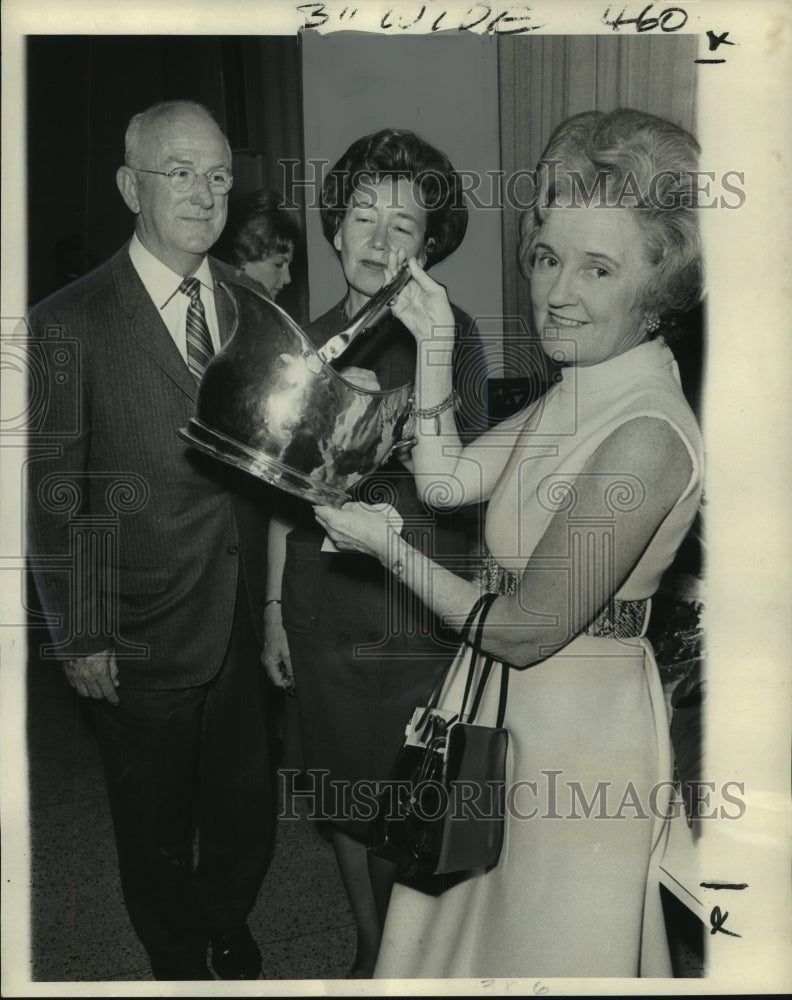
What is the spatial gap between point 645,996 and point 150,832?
1.46 m

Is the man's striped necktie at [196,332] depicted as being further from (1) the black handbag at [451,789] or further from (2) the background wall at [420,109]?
(1) the black handbag at [451,789]

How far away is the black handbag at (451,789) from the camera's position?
114 inches

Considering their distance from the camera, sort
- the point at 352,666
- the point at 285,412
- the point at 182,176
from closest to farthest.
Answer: the point at 285,412 < the point at 182,176 < the point at 352,666

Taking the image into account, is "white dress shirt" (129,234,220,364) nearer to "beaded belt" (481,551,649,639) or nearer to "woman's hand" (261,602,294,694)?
"woman's hand" (261,602,294,694)

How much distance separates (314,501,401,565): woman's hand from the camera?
298 centimetres

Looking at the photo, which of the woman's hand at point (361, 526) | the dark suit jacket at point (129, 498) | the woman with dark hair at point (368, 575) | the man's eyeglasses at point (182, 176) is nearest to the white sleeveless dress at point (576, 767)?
the woman with dark hair at point (368, 575)

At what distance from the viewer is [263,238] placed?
3.01m

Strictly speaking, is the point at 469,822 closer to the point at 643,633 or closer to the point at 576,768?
the point at 576,768

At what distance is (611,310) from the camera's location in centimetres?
289

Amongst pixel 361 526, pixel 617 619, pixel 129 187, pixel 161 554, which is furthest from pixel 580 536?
pixel 129 187

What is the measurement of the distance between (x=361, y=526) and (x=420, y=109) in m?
1.13

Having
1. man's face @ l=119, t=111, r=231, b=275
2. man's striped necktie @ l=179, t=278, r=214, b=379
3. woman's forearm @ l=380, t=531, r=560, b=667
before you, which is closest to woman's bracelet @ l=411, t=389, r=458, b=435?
woman's forearm @ l=380, t=531, r=560, b=667

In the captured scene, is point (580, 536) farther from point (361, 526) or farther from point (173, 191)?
point (173, 191)

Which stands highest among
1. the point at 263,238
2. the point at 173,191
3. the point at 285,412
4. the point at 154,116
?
the point at 154,116
